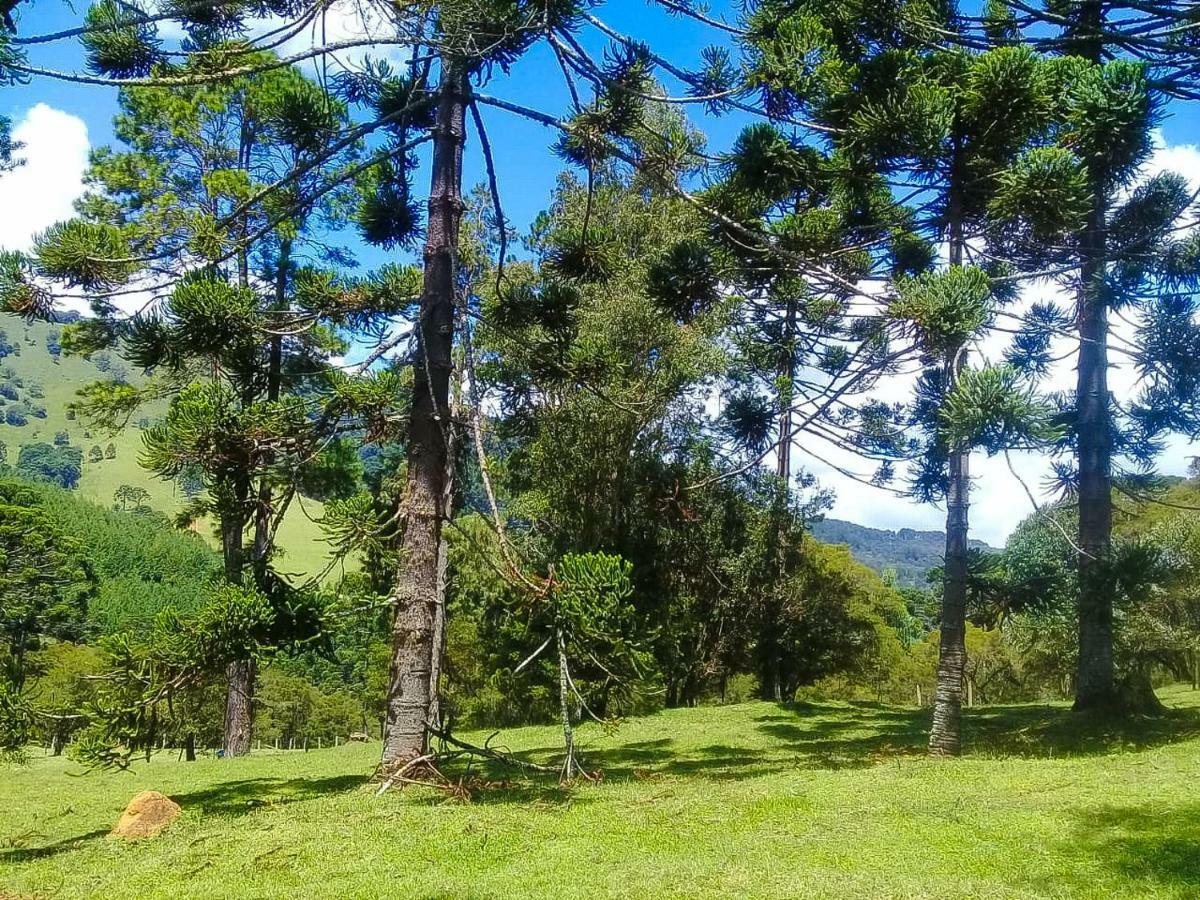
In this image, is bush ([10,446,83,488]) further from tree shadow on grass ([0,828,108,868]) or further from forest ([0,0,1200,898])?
tree shadow on grass ([0,828,108,868])

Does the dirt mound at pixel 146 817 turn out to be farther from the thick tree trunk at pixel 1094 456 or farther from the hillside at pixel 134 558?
the hillside at pixel 134 558

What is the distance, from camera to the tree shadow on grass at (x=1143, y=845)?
4641mm

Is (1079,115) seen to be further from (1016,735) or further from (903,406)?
(1016,735)

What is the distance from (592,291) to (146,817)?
13325 mm

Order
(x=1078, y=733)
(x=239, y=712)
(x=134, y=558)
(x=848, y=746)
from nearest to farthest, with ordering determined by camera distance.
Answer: (x=1078, y=733)
(x=848, y=746)
(x=239, y=712)
(x=134, y=558)

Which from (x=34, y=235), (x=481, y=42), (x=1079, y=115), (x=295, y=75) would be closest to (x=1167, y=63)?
(x=1079, y=115)

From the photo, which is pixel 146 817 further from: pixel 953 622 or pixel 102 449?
pixel 102 449

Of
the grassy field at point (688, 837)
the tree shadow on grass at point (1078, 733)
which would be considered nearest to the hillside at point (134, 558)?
the grassy field at point (688, 837)

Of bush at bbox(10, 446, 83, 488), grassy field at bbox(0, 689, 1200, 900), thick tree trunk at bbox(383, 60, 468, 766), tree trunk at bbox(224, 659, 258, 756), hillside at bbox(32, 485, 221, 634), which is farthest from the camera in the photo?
bush at bbox(10, 446, 83, 488)

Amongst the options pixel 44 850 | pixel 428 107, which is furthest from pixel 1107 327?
pixel 44 850

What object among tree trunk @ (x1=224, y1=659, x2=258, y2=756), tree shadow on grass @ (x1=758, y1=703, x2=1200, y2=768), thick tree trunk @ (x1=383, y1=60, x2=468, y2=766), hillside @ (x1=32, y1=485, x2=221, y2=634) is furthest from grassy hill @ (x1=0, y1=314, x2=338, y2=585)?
thick tree trunk @ (x1=383, y1=60, x2=468, y2=766)

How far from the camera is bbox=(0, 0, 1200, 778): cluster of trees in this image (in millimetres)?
7219

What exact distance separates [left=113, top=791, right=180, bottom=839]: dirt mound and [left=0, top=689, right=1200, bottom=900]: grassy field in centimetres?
18

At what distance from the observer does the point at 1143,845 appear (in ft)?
17.1
